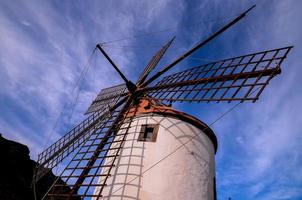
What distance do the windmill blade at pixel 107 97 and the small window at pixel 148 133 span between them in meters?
2.81

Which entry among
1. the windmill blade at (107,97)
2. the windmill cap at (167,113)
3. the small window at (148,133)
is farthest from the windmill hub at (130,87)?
the small window at (148,133)

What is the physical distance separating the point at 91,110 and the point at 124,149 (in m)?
4.96

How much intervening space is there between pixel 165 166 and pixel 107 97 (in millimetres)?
5749

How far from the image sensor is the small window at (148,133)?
7400 millimetres

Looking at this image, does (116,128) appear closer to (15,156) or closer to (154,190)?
(154,190)

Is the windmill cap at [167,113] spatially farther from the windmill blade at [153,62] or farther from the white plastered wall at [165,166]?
the windmill blade at [153,62]

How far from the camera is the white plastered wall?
641 centimetres

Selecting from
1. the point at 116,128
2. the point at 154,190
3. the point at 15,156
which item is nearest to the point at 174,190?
the point at 154,190

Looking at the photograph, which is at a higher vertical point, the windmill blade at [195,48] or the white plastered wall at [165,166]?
the windmill blade at [195,48]

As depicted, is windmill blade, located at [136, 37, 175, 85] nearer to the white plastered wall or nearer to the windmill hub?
the windmill hub

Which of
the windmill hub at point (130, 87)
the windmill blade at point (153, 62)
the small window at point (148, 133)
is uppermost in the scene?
the windmill blade at point (153, 62)

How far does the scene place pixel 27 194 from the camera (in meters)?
10.7

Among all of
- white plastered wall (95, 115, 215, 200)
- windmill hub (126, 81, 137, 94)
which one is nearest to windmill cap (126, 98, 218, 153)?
white plastered wall (95, 115, 215, 200)

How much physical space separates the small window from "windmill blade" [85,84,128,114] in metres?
2.81
